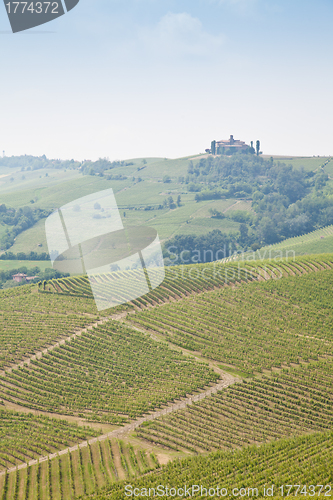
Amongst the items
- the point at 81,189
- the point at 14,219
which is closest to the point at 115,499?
the point at 14,219

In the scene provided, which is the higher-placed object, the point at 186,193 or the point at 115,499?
the point at 186,193

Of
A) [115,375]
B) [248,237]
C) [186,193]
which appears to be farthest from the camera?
[186,193]

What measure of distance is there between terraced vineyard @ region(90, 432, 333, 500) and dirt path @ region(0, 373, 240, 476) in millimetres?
3496

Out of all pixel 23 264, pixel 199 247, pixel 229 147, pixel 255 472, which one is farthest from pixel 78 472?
pixel 229 147

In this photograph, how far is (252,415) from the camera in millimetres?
19766

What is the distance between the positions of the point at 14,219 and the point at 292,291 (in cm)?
9256

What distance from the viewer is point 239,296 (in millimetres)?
35156

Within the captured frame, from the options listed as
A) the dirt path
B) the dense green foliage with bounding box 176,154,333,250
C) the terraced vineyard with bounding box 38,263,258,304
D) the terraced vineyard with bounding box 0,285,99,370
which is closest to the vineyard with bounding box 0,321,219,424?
the dirt path

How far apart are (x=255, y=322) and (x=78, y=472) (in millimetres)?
18736

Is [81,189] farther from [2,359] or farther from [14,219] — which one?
[2,359]

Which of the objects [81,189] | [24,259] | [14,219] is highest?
[81,189]

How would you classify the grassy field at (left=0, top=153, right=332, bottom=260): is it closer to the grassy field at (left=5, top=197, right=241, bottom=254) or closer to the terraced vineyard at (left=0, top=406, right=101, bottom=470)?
the grassy field at (left=5, top=197, right=241, bottom=254)

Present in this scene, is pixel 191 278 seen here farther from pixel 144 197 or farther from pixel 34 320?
pixel 144 197

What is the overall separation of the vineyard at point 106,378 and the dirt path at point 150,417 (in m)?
0.44
